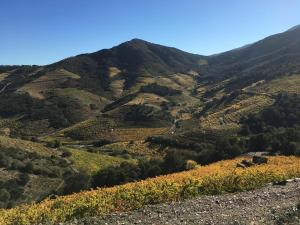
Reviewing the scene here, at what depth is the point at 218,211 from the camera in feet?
69.5

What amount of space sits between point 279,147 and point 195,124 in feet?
319

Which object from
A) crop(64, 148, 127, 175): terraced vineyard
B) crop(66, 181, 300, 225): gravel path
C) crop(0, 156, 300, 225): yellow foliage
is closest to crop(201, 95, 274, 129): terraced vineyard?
crop(64, 148, 127, 175): terraced vineyard

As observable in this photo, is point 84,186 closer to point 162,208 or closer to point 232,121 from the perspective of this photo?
point 162,208

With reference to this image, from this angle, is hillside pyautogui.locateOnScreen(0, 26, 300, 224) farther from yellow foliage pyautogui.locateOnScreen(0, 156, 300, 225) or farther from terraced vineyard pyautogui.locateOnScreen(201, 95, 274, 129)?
terraced vineyard pyautogui.locateOnScreen(201, 95, 274, 129)

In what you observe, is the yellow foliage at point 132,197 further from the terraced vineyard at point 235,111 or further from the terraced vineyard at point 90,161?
the terraced vineyard at point 235,111

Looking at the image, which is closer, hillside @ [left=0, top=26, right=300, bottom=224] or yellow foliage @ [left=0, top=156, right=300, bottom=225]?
yellow foliage @ [left=0, top=156, right=300, bottom=225]

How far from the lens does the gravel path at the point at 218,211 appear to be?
19.5 meters

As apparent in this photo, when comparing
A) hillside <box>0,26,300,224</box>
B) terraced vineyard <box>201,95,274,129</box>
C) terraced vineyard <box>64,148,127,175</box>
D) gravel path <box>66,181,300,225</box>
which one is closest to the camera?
gravel path <box>66,181,300,225</box>

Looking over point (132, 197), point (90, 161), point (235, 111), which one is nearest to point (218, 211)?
point (132, 197)

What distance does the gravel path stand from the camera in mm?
19469

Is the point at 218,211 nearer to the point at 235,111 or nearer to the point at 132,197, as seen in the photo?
the point at 132,197

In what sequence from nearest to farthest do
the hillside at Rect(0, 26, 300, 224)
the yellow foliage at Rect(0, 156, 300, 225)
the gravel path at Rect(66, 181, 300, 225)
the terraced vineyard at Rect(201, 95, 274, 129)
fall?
the gravel path at Rect(66, 181, 300, 225) → the yellow foliage at Rect(0, 156, 300, 225) → the hillside at Rect(0, 26, 300, 224) → the terraced vineyard at Rect(201, 95, 274, 129)

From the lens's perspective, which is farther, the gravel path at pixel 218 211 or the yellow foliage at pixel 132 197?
the yellow foliage at pixel 132 197

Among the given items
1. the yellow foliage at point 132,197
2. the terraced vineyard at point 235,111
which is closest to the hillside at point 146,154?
the yellow foliage at point 132,197
